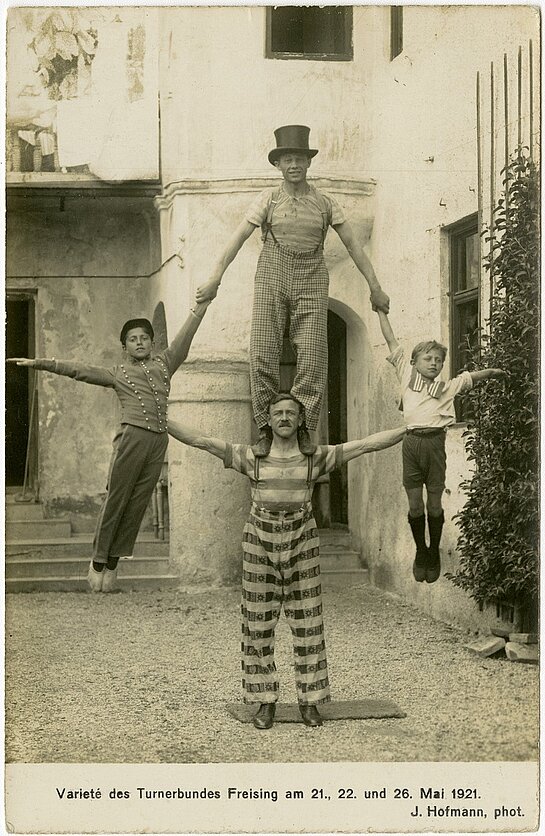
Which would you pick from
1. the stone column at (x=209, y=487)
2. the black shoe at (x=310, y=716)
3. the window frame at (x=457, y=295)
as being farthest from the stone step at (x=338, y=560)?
A: the black shoe at (x=310, y=716)

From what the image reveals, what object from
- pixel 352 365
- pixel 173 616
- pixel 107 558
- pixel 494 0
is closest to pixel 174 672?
pixel 173 616

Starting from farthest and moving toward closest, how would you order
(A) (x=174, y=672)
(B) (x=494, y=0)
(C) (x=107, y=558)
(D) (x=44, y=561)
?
(D) (x=44, y=561), (A) (x=174, y=672), (B) (x=494, y=0), (C) (x=107, y=558)

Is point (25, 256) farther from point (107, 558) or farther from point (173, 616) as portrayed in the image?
point (173, 616)

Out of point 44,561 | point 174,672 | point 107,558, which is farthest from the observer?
point 44,561

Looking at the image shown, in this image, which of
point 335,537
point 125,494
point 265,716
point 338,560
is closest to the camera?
point 125,494

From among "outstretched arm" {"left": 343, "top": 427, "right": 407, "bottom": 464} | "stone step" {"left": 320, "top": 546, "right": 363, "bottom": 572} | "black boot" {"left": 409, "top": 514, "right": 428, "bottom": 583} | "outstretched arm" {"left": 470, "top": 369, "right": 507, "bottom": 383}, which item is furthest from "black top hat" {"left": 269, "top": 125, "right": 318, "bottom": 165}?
"stone step" {"left": 320, "top": 546, "right": 363, "bottom": 572}

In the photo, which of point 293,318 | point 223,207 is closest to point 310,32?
point 223,207

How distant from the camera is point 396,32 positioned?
850cm

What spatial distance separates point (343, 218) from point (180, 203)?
6.11ft

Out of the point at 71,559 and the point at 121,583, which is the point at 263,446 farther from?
the point at 71,559

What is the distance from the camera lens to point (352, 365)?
9398 mm

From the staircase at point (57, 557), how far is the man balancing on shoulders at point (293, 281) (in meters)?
2.18

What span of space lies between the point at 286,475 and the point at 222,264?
4.09 feet

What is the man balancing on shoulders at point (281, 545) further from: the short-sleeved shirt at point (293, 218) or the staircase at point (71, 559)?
the staircase at point (71, 559)
